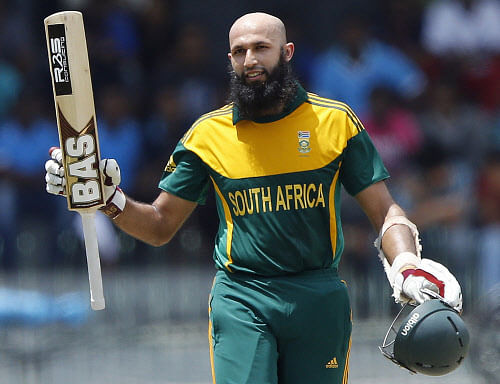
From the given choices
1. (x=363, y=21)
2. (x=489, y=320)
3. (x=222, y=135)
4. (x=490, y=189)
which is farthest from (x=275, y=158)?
(x=363, y=21)

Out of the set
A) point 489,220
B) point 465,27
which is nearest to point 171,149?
point 489,220

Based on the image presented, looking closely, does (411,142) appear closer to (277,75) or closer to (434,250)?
(434,250)

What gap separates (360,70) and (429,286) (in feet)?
21.6

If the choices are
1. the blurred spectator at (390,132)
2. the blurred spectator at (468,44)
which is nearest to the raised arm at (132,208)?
the blurred spectator at (390,132)

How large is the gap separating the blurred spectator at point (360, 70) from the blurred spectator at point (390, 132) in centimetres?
18

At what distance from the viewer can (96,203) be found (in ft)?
15.8

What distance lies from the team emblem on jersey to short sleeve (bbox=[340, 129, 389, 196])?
175 mm

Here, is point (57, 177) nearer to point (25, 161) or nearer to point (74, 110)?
point (74, 110)

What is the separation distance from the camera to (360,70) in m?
10.7

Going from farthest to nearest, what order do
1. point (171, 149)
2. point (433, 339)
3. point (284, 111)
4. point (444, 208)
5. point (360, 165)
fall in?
point (171, 149) → point (444, 208) → point (284, 111) → point (360, 165) → point (433, 339)

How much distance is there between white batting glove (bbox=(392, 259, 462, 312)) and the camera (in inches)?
169

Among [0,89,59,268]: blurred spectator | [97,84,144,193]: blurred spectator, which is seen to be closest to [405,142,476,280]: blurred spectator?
[97,84,144,193]: blurred spectator

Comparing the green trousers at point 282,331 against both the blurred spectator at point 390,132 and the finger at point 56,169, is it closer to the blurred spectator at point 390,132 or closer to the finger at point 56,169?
the finger at point 56,169

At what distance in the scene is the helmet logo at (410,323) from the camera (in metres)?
4.27
